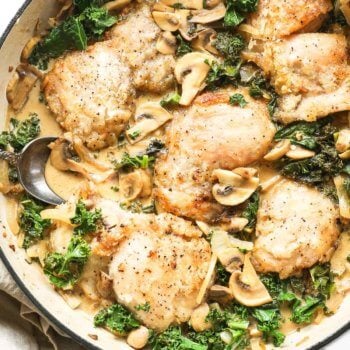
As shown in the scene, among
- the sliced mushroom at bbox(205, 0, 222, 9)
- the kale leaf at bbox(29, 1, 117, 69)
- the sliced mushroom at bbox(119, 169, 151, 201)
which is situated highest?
the kale leaf at bbox(29, 1, 117, 69)

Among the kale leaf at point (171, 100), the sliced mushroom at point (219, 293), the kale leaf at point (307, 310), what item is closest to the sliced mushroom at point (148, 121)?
the kale leaf at point (171, 100)

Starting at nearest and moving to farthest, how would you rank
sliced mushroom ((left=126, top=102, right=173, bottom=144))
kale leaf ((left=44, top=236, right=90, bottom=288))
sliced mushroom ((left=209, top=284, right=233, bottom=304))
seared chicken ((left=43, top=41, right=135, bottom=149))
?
kale leaf ((left=44, top=236, right=90, bottom=288)) → sliced mushroom ((left=209, top=284, right=233, bottom=304)) → seared chicken ((left=43, top=41, right=135, bottom=149)) → sliced mushroom ((left=126, top=102, right=173, bottom=144))

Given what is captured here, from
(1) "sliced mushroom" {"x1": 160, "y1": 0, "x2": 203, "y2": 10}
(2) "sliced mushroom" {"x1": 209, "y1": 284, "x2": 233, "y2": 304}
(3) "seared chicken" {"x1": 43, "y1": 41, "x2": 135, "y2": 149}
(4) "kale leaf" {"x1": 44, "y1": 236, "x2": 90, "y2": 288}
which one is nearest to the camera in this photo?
(4) "kale leaf" {"x1": 44, "y1": 236, "x2": 90, "y2": 288}

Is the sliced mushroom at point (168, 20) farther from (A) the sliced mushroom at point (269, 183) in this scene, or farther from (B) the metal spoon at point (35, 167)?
(A) the sliced mushroom at point (269, 183)

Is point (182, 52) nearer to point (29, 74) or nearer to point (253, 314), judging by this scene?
point (29, 74)

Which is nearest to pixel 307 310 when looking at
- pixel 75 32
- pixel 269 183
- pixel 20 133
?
pixel 269 183

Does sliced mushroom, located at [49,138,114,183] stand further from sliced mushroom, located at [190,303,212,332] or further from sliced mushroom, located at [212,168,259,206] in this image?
sliced mushroom, located at [190,303,212,332]

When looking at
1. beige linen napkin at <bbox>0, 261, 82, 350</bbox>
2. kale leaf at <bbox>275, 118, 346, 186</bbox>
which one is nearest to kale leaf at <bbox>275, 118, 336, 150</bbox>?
kale leaf at <bbox>275, 118, 346, 186</bbox>

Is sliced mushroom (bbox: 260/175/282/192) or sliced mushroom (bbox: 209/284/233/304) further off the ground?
sliced mushroom (bbox: 260/175/282/192)
